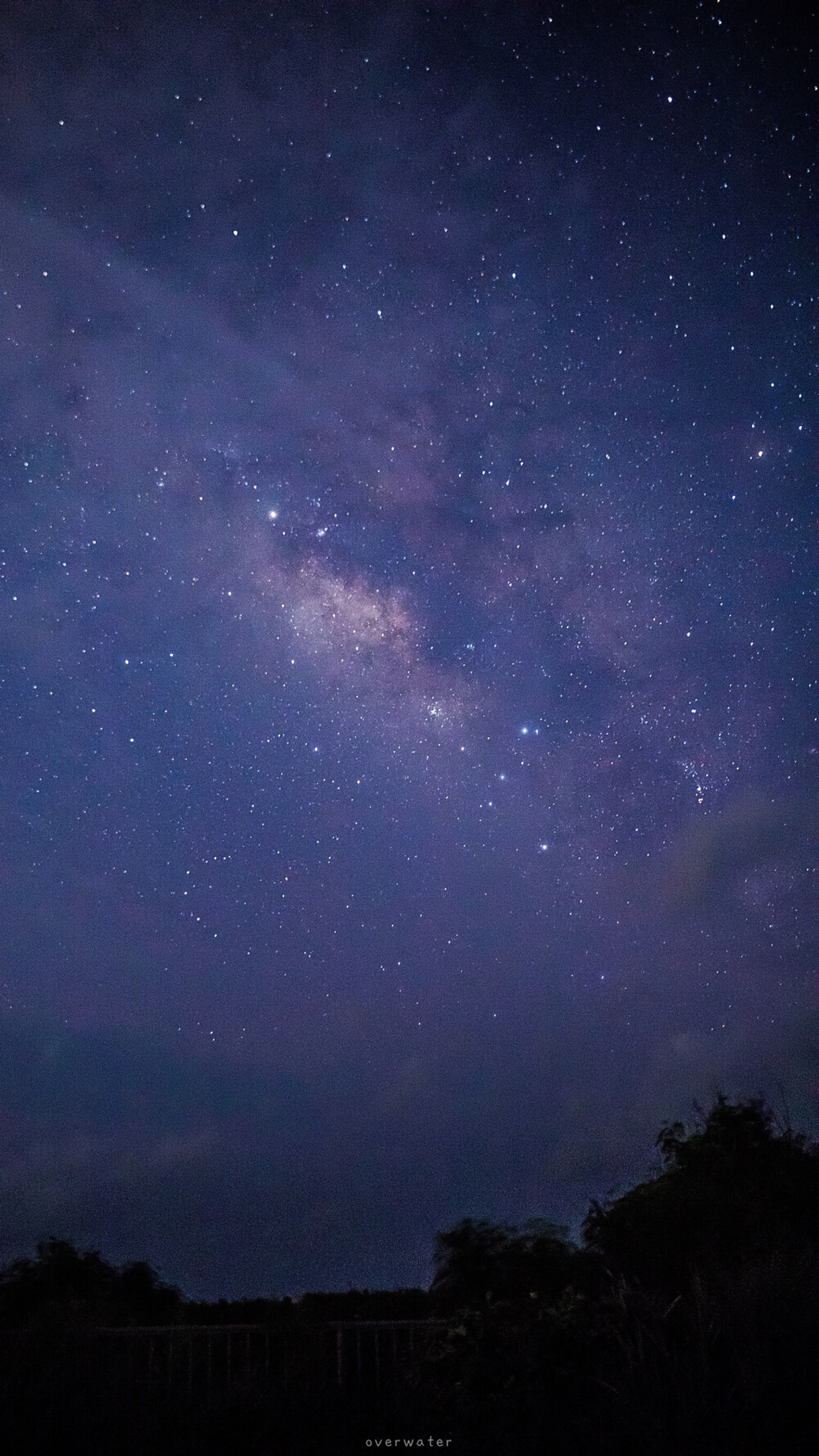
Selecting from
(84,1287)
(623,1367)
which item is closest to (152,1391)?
(623,1367)

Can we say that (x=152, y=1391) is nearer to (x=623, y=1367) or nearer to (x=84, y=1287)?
(x=623, y=1367)

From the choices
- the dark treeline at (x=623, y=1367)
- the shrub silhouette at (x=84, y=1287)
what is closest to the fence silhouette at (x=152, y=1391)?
the dark treeline at (x=623, y=1367)

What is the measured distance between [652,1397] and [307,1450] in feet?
7.30

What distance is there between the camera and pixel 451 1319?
8844mm

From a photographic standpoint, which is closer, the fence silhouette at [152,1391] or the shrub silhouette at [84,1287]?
the fence silhouette at [152,1391]

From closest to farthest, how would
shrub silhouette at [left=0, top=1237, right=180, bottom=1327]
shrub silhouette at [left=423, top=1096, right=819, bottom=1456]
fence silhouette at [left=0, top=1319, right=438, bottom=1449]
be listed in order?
shrub silhouette at [left=423, top=1096, right=819, bottom=1456] → fence silhouette at [left=0, top=1319, right=438, bottom=1449] → shrub silhouette at [left=0, top=1237, right=180, bottom=1327]

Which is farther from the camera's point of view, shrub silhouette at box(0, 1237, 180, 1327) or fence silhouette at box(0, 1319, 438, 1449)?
shrub silhouette at box(0, 1237, 180, 1327)

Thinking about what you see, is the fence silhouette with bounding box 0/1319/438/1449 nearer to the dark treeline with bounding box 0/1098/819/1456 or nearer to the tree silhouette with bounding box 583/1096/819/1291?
the dark treeline with bounding box 0/1098/819/1456

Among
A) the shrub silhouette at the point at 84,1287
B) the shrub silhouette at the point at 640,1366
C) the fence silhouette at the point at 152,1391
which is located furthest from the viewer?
the shrub silhouette at the point at 84,1287

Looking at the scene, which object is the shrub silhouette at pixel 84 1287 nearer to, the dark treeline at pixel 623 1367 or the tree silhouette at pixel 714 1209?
the dark treeline at pixel 623 1367

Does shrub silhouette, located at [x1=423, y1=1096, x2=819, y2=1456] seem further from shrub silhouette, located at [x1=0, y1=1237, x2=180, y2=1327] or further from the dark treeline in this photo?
shrub silhouette, located at [x1=0, y1=1237, x2=180, y2=1327]

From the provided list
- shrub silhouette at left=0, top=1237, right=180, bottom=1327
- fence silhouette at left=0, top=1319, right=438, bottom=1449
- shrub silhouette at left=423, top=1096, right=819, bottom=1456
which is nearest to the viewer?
shrub silhouette at left=423, top=1096, right=819, bottom=1456

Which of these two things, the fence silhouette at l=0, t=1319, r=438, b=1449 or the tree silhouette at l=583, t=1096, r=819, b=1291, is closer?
the fence silhouette at l=0, t=1319, r=438, b=1449

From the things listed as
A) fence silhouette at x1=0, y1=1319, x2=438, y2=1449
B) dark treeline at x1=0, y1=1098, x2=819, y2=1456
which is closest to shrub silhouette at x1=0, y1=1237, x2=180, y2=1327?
dark treeline at x1=0, y1=1098, x2=819, y2=1456
